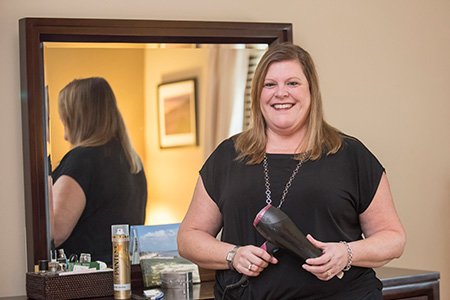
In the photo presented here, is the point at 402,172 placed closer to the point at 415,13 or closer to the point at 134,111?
the point at 415,13

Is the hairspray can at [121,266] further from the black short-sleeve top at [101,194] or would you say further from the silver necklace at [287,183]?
the silver necklace at [287,183]

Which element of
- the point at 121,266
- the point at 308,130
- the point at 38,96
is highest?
the point at 38,96

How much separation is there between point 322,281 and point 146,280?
0.78 meters

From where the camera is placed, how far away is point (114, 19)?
2965 mm

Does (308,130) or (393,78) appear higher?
(393,78)

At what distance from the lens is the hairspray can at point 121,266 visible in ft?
8.81

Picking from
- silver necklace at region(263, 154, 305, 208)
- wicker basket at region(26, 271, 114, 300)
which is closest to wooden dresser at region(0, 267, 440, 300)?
wicker basket at region(26, 271, 114, 300)

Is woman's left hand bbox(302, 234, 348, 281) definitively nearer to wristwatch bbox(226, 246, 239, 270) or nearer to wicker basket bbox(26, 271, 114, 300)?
wristwatch bbox(226, 246, 239, 270)

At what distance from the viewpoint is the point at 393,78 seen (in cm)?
348

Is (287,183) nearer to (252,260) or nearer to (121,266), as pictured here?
(252,260)

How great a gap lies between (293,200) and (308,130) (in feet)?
0.73

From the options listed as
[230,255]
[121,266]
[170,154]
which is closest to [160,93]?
[170,154]

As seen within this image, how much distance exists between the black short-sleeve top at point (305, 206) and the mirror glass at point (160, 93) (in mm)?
621

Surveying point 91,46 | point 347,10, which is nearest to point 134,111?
point 91,46
